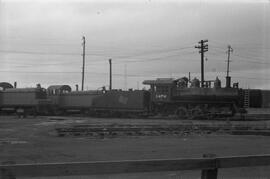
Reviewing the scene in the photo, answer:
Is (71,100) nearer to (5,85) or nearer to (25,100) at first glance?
(25,100)

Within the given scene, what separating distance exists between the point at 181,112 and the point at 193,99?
157 cm

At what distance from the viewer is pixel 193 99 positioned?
40312 mm

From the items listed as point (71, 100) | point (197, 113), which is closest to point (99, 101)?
point (71, 100)

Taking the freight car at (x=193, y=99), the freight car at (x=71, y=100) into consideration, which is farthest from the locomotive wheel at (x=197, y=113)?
the freight car at (x=71, y=100)

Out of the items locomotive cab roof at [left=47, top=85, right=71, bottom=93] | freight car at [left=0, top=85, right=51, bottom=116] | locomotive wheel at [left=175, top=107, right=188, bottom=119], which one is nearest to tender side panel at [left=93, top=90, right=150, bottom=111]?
locomotive wheel at [left=175, top=107, right=188, bottom=119]

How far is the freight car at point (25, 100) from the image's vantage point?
5369 cm

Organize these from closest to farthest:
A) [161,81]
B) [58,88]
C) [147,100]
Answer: [161,81]
[147,100]
[58,88]

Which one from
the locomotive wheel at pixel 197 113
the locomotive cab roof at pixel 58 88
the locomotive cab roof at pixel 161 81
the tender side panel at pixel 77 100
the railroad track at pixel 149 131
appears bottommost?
the railroad track at pixel 149 131

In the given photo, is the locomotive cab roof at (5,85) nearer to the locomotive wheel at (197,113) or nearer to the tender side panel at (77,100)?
the tender side panel at (77,100)

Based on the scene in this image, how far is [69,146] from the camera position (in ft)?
56.3

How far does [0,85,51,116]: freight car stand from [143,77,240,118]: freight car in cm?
1694

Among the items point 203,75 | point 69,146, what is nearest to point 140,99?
point 203,75

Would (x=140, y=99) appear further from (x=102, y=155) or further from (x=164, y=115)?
(x=102, y=155)

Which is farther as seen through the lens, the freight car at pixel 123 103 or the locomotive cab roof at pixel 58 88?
the locomotive cab roof at pixel 58 88
